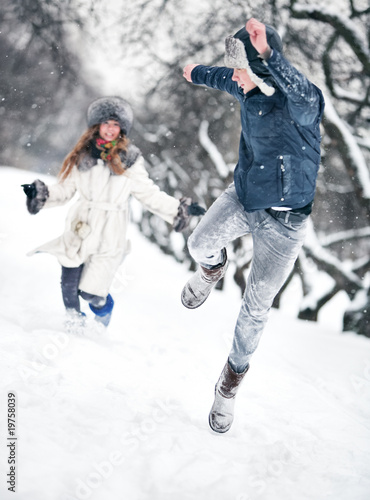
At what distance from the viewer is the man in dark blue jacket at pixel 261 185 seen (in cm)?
177

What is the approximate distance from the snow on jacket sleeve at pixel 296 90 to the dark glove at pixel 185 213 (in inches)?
56.1

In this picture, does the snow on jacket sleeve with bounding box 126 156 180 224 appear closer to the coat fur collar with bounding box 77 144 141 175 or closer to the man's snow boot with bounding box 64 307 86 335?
the coat fur collar with bounding box 77 144 141 175

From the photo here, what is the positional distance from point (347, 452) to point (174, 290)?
3.18 m

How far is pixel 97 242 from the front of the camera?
3.16 meters

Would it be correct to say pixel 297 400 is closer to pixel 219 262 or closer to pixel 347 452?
pixel 347 452

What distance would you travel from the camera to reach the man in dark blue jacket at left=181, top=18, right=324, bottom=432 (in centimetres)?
177

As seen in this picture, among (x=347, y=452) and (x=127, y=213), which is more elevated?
(x=127, y=213)

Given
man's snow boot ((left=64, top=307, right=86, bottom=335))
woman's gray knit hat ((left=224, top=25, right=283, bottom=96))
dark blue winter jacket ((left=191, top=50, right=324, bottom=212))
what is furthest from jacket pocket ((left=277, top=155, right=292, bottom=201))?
man's snow boot ((left=64, top=307, right=86, bottom=335))

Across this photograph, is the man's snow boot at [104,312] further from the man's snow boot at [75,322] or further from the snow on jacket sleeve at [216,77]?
the snow on jacket sleeve at [216,77]

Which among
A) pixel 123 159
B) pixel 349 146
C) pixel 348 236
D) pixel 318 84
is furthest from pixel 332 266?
pixel 123 159

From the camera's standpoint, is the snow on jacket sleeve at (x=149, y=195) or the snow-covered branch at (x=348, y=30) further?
the snow-covered branch at (x=348, y=30)

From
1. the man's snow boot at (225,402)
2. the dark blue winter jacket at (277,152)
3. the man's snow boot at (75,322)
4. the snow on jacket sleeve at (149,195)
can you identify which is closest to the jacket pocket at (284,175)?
the dark blue winter jacket at (277,152)

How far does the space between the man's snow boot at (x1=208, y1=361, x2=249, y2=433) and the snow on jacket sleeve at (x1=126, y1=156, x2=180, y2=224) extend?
1341 mm

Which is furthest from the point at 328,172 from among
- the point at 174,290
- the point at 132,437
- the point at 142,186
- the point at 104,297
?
the point at 132,437
